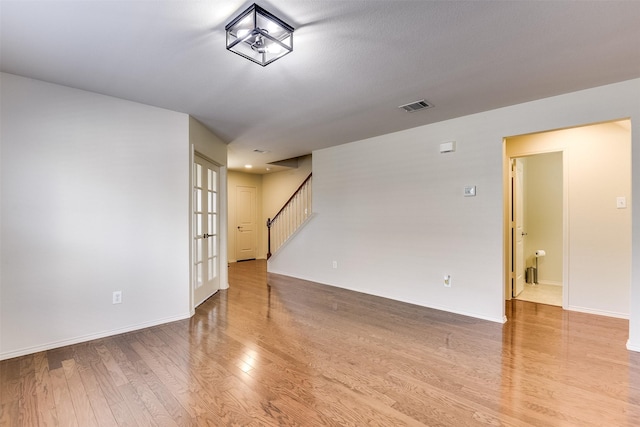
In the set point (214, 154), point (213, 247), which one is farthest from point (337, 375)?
point (214, 154)

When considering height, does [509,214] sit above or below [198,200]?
below

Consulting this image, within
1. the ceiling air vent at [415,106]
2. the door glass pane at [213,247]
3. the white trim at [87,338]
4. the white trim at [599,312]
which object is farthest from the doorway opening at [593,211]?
the white trim at [87,338]

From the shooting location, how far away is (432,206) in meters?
3.92

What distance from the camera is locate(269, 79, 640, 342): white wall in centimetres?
298

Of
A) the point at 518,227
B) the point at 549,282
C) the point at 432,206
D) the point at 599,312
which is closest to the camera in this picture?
the point at 599,312

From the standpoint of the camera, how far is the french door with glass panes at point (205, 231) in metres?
3.94

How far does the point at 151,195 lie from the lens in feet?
10.6

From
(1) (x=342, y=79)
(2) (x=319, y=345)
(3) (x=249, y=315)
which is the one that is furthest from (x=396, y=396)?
(1) (x=342, y=79)

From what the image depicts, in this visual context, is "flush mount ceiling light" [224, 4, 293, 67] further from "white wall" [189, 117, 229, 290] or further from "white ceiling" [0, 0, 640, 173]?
"white wall" [189, 117, 229, 290]

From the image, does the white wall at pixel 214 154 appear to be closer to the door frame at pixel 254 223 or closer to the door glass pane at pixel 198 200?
the door glass pane at pixel 198 200

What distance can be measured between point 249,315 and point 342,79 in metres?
2.83

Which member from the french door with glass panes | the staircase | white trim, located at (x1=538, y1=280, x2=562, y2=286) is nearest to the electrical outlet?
the french door with glass panes

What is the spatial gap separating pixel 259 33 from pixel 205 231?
3166 millimetres

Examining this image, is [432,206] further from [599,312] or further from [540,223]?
[540,223]
